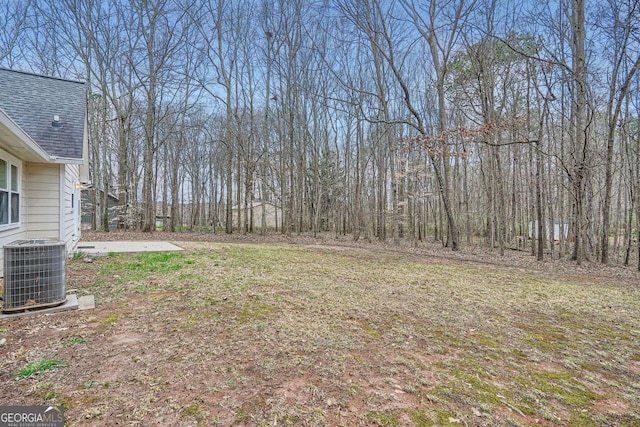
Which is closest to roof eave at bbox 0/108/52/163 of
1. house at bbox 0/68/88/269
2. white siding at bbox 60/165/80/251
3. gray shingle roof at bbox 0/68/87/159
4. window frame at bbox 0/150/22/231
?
house at bbox 0/68/88/269

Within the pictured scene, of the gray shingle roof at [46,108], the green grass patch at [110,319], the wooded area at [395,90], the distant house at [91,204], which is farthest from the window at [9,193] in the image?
the wooded area at [395,90]

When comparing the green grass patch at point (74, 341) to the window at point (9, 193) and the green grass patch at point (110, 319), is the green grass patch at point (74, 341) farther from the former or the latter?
the window at point (9, 193)

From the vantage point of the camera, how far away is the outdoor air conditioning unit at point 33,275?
3.31 metres

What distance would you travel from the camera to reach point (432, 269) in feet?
23.7

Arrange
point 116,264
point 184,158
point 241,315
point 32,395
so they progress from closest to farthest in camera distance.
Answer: point 32,395 → point 241,315 → point 116,264 → point 184,158

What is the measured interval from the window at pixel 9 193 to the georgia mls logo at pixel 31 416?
4409mm

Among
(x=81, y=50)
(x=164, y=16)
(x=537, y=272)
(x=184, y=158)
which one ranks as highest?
(x=164, y=16)

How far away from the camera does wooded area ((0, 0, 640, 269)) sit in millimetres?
9688

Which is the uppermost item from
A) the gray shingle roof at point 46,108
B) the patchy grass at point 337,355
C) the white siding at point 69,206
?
the gray shingle roof at point 46,108

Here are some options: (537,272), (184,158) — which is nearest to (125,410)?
(537,272)

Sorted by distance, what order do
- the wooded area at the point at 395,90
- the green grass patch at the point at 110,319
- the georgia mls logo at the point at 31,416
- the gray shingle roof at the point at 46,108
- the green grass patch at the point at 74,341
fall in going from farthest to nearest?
the wooded area at the point at 395,90, the gray shingle roof at the point at 46,108, the green grass patch at the point at 110,319, the green grass patch at the point at 74,341, the georgia mls logo at the point at 31,416

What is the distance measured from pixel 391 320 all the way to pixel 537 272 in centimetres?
596

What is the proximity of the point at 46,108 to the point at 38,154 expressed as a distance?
2656 mm

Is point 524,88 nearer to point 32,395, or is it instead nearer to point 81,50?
point 32,395
